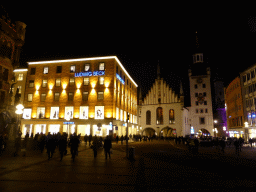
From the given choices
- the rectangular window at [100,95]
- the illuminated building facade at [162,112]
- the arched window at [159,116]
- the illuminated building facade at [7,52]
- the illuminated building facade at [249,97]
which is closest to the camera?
the illuminated building facade at [7,52]

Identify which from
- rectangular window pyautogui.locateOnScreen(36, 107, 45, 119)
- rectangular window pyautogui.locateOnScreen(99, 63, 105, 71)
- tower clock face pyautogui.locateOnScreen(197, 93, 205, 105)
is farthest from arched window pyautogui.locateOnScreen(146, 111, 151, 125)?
rectangular window pyautogui.locateOnScreen(36, 107, 45, 119)

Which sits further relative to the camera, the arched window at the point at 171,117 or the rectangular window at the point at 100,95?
the arched window at the point at 171,117

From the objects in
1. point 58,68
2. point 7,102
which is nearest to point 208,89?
→ point 58,68

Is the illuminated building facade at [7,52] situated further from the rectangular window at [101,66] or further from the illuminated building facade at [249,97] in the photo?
the illuminated building facade at [249,97]

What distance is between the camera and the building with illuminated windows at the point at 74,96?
39.4 m

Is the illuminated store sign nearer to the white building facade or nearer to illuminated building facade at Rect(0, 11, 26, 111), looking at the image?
illuminated building facade at Rect(0, 11, 26, 111)

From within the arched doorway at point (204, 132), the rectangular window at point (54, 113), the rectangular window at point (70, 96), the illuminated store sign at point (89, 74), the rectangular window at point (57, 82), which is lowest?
the arched doorway at point (204, 132)

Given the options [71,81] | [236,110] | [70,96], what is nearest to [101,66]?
[71,81]

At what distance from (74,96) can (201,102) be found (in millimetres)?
44017

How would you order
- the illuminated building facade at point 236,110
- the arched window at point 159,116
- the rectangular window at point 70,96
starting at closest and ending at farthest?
the rectangular window at point 70,96 < the illuminated building facade at point 236,110 < the arched window at point 159,116

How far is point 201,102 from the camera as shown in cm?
6612

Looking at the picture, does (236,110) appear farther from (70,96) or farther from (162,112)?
(70,96)

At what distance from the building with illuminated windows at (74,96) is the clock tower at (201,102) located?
32181 mm

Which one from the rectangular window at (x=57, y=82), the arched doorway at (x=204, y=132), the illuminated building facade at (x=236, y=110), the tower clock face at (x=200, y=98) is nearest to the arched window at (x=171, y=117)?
the arched doorway at (x=204, y=132)
